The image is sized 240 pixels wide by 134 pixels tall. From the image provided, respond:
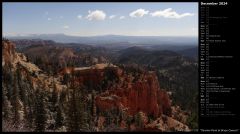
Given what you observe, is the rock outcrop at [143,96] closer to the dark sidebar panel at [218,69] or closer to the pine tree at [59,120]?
the pine tree at [59,120]

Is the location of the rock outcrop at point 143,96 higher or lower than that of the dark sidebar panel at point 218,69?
lower

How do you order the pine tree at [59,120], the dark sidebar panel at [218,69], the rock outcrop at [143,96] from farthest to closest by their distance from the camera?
the rock outcrop at [143,96]
the pine tree at [59,120]
the dark sidebar panel at [218,69]

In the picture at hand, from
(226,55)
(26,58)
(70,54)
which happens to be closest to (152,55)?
(70,54)

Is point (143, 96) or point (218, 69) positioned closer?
point (218, 69)

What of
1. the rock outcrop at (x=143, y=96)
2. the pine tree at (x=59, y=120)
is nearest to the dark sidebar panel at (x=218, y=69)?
the pine tree at (x=59, y=120)

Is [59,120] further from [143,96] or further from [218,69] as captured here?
[143,96]

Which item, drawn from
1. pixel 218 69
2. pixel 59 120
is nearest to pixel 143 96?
pixel 59 120

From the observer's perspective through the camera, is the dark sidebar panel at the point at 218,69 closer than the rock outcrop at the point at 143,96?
Yes

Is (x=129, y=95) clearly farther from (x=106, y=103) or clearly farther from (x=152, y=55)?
(x=152, y=55)

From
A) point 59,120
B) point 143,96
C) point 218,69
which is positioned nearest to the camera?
point 218,69

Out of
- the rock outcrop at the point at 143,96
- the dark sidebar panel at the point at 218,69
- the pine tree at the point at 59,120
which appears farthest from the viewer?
the rock outcrop at the point at 143,96
